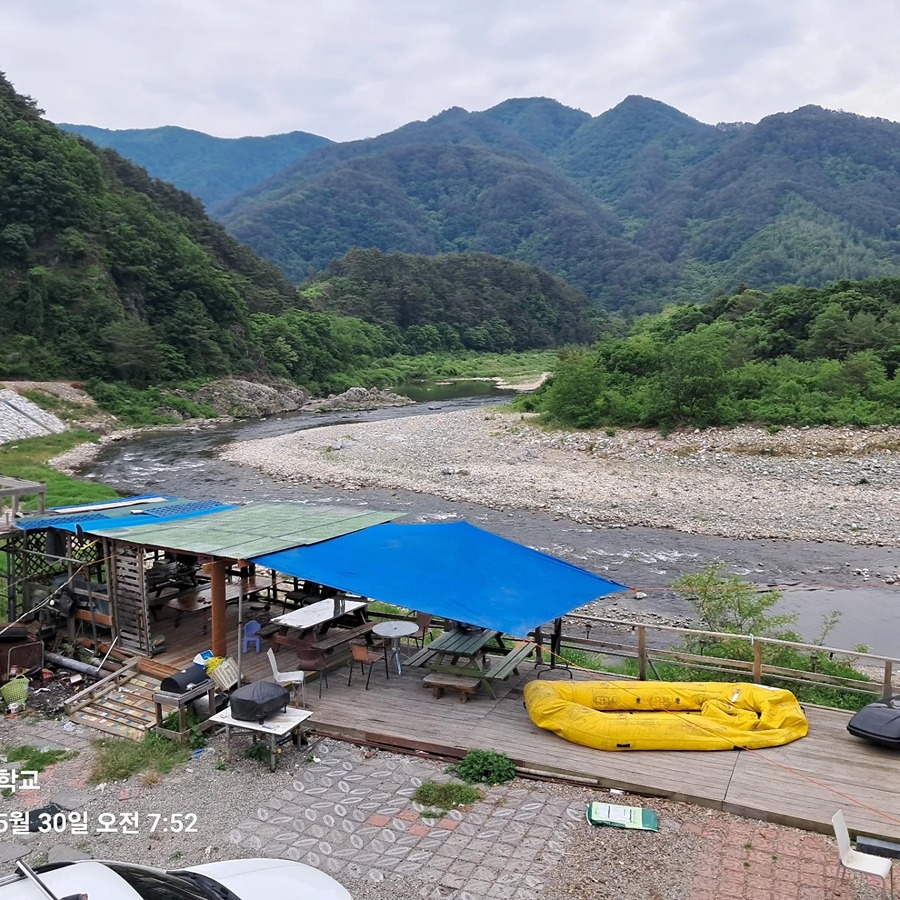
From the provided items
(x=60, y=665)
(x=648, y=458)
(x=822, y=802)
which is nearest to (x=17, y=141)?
(x=648, y=458)

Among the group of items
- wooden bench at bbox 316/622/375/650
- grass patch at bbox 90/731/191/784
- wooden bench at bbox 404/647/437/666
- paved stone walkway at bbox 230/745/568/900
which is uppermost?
wooden bench at bbox 316/622/375/650

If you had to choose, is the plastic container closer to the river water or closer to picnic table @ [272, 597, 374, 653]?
picnic table @ [272, 597, 374, 653]

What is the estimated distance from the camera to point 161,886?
434 cm

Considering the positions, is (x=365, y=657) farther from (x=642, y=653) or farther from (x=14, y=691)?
(x=14, y=691)

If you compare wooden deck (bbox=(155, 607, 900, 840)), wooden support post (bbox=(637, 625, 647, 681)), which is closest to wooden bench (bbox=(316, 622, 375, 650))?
wooden deck (bbox=(155, 607, 900, 840))

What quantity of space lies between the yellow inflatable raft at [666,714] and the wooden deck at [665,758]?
122mm

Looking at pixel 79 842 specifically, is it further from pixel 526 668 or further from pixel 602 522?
pixel 602 522

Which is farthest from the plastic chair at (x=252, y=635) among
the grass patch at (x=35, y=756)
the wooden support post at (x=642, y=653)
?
the wooden support post at (x=642, y=653)

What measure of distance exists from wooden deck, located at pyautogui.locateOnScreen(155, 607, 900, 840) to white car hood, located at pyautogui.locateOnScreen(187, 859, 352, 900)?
10.3 ft

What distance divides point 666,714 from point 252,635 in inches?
238

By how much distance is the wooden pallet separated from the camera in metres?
9.55

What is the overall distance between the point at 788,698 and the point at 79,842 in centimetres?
758

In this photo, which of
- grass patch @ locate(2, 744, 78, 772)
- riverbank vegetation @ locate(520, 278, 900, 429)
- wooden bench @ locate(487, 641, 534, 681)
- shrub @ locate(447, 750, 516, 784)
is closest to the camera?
shrub @ locate(447, 750, 516, 784)

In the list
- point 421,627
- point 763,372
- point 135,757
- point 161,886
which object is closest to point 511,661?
point 421,627
